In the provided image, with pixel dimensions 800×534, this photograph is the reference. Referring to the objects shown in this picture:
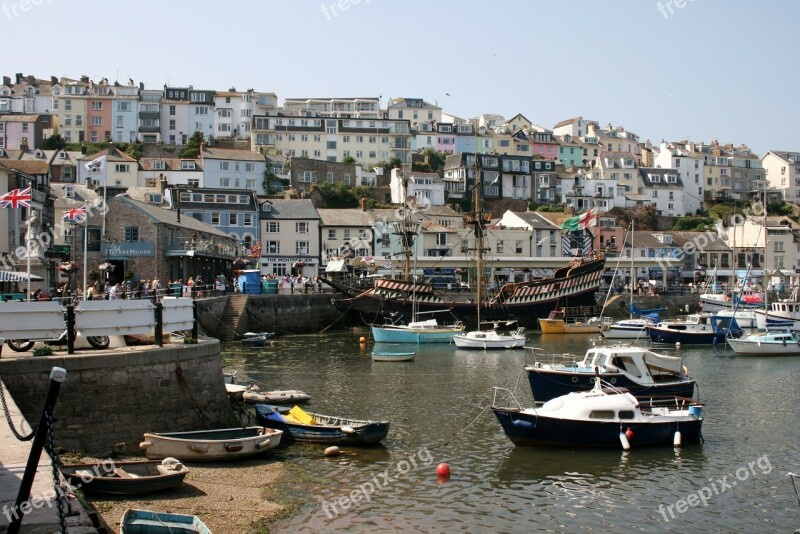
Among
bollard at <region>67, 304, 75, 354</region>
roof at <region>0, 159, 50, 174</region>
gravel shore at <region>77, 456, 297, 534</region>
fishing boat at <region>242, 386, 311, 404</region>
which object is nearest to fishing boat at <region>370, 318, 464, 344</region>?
fishing boat at <region>242, 386, 311, 404</region>

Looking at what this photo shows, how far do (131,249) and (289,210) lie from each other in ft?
106

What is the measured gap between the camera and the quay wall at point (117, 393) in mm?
18938

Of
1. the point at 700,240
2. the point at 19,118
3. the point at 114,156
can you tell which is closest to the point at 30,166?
the point at 114,156

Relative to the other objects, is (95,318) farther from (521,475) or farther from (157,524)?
(521,475)

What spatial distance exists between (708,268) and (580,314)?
42233mm

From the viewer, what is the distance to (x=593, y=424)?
24.3 metres

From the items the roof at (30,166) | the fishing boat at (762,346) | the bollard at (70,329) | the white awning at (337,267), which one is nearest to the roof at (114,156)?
the roof at (30,166)

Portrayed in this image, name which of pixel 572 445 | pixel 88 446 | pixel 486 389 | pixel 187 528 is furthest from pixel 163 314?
pixel 486 389

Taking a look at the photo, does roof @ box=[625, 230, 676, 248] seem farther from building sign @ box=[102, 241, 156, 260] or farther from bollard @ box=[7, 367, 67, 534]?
bollard @ box=[7, 367, 67, 534]

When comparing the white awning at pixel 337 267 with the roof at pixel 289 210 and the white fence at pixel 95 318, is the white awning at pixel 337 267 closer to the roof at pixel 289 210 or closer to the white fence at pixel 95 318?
the roof at pixel 289 210

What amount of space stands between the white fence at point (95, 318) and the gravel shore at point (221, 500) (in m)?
3.45

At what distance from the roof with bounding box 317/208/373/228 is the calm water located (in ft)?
181

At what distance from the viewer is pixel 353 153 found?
404 ft

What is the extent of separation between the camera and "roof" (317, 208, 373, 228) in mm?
91312
